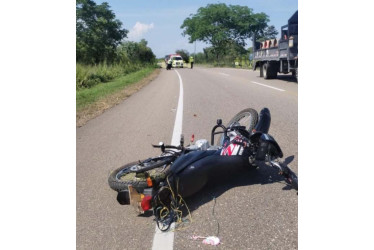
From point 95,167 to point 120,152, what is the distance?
2.15 feet

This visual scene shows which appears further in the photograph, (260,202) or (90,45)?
(90,45)

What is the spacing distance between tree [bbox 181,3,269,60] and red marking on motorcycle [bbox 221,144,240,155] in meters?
10.4

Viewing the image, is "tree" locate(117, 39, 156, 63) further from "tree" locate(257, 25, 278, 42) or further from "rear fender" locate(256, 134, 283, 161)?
"rear fender" locate(256, 134, 283, 161)

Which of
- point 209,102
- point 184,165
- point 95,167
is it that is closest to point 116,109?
point 209,102

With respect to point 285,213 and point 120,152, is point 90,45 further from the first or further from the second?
point 285,213

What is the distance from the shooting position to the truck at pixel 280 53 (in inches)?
580

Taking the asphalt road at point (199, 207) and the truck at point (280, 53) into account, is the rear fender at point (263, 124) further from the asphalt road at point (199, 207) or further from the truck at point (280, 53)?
the truck at point (280, 53)

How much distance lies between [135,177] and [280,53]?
13709 millimetres

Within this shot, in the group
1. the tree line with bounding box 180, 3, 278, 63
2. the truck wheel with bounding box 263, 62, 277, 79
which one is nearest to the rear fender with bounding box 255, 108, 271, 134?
the tree line with bounding box 180, 3, 278, 63

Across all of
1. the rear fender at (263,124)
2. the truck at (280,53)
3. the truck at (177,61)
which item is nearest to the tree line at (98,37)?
the truck at (280,53)

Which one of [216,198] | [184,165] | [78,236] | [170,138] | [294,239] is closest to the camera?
[294,239]

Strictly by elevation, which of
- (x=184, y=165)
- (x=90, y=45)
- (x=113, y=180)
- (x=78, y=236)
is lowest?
(x=78, y=236)

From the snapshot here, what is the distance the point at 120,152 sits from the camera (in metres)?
5.23

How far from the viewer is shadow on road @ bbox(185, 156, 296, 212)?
11.3 feet
